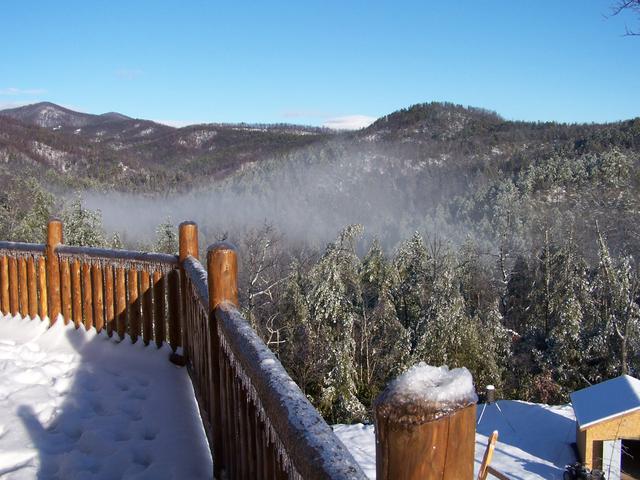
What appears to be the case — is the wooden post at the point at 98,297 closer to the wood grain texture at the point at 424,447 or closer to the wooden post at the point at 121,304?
the wooden post at the point at 121,304

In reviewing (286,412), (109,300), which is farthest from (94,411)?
(286,412)

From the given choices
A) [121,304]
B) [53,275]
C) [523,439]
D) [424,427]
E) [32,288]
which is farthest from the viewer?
[523,439]

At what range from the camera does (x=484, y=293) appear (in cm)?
3747

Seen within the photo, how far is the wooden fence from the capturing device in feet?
4.24

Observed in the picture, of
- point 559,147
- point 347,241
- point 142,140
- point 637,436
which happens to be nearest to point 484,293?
point 347,241

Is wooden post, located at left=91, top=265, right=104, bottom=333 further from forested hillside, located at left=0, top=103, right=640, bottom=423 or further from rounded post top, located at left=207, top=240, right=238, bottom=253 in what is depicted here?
forested hillside, located at left=0, top=103, right=640, bottom=423

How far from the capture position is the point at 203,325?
3.24m

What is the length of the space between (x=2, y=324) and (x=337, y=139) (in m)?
136

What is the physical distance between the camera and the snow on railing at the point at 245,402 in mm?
1200

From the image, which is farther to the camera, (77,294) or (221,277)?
(77,294)

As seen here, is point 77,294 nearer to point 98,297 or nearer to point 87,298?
point 87,298

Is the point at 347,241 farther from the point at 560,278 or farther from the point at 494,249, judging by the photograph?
the point at 494,249

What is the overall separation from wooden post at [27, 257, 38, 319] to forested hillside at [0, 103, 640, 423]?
17.9m

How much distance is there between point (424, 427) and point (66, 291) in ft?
17.7
